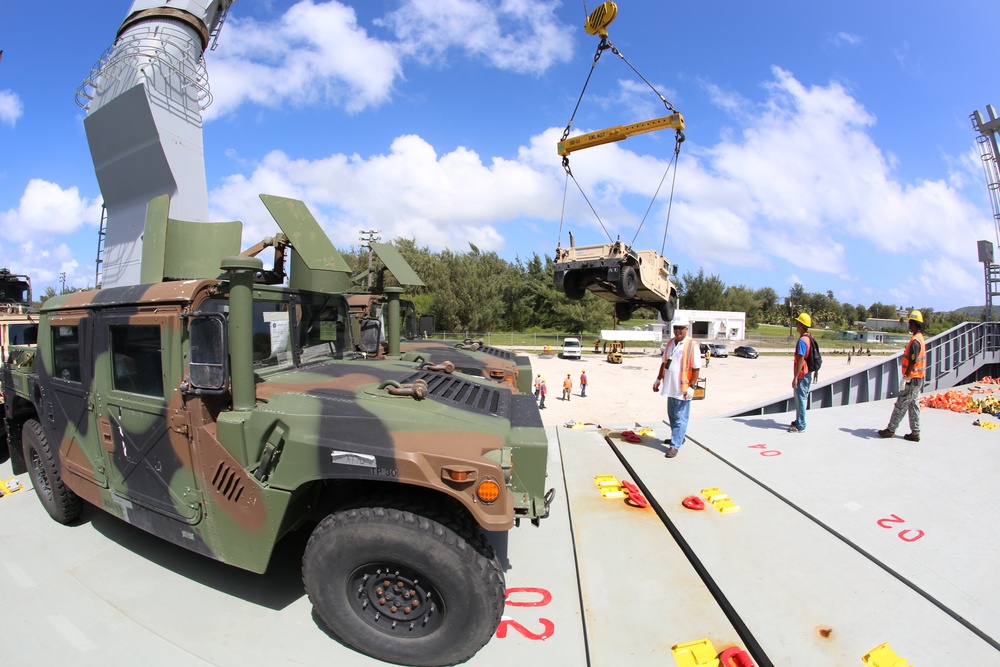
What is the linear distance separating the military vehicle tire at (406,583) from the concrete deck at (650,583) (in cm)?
17

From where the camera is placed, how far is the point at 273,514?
235 centimetres

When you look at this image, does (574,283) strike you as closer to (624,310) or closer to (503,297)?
(624,310)

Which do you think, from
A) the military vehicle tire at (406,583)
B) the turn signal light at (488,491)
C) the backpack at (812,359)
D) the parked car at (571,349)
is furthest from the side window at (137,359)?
the parked car at (571,349)

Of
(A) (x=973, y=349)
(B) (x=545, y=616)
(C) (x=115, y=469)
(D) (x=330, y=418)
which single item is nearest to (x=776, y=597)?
(B) (x=545, y=616)

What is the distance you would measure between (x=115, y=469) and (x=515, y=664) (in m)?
2.56

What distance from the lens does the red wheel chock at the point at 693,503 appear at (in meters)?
3.53

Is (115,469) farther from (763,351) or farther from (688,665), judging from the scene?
(763,351)

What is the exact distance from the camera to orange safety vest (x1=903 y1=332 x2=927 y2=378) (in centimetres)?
486

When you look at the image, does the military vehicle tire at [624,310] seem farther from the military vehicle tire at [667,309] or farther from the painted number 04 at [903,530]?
the painted number 04 at [903,530]

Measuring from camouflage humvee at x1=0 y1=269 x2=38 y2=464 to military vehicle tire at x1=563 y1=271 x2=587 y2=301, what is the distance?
6.43 metres

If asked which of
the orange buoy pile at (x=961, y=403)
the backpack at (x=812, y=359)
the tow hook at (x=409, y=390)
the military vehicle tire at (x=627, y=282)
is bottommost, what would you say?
the orange buoy pile at (x=961, y=403)

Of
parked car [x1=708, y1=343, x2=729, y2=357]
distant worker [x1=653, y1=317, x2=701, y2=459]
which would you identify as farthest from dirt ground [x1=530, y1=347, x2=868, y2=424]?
distant worker [x1=653, y1=317, x2=701, y2=459]

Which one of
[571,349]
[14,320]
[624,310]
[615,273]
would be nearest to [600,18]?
[615,273]

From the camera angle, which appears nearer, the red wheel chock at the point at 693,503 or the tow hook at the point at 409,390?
the tow hook at the point at 409,390
